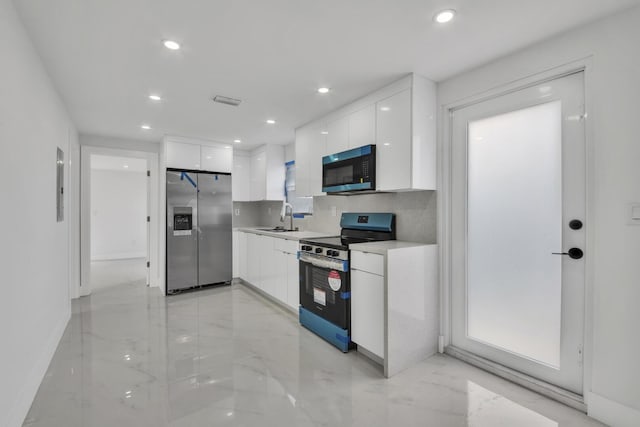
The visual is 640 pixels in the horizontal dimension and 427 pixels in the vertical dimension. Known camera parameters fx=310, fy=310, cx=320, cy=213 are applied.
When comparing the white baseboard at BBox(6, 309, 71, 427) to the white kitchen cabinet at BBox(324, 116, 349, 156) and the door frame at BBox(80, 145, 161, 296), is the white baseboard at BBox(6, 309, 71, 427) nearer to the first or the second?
the door frame at BBox(80, 145, 161, 296)

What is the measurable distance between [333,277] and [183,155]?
3.20 m

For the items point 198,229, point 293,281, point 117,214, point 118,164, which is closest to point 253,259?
point 198,229

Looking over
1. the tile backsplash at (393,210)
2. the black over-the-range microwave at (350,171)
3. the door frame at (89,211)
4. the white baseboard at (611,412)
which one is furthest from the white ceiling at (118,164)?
the white baseboard at (611,412)

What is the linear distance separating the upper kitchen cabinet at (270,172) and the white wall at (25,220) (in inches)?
107

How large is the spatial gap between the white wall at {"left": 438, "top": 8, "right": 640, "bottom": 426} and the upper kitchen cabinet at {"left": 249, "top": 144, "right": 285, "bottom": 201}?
396 cm

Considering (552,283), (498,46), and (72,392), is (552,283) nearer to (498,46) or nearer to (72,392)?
(498,46)

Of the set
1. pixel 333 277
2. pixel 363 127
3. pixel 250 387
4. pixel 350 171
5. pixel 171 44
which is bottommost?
pixel 250 387

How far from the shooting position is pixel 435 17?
5.99ft

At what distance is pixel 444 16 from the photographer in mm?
1814

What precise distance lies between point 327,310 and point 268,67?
2.18 metres

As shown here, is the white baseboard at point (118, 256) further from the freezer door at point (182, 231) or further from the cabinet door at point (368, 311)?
the cabinet door at point (368, 311)

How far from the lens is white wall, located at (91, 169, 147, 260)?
776cm

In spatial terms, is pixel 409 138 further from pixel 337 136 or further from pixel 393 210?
pixel 337 136

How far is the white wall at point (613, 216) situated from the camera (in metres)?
1.72
